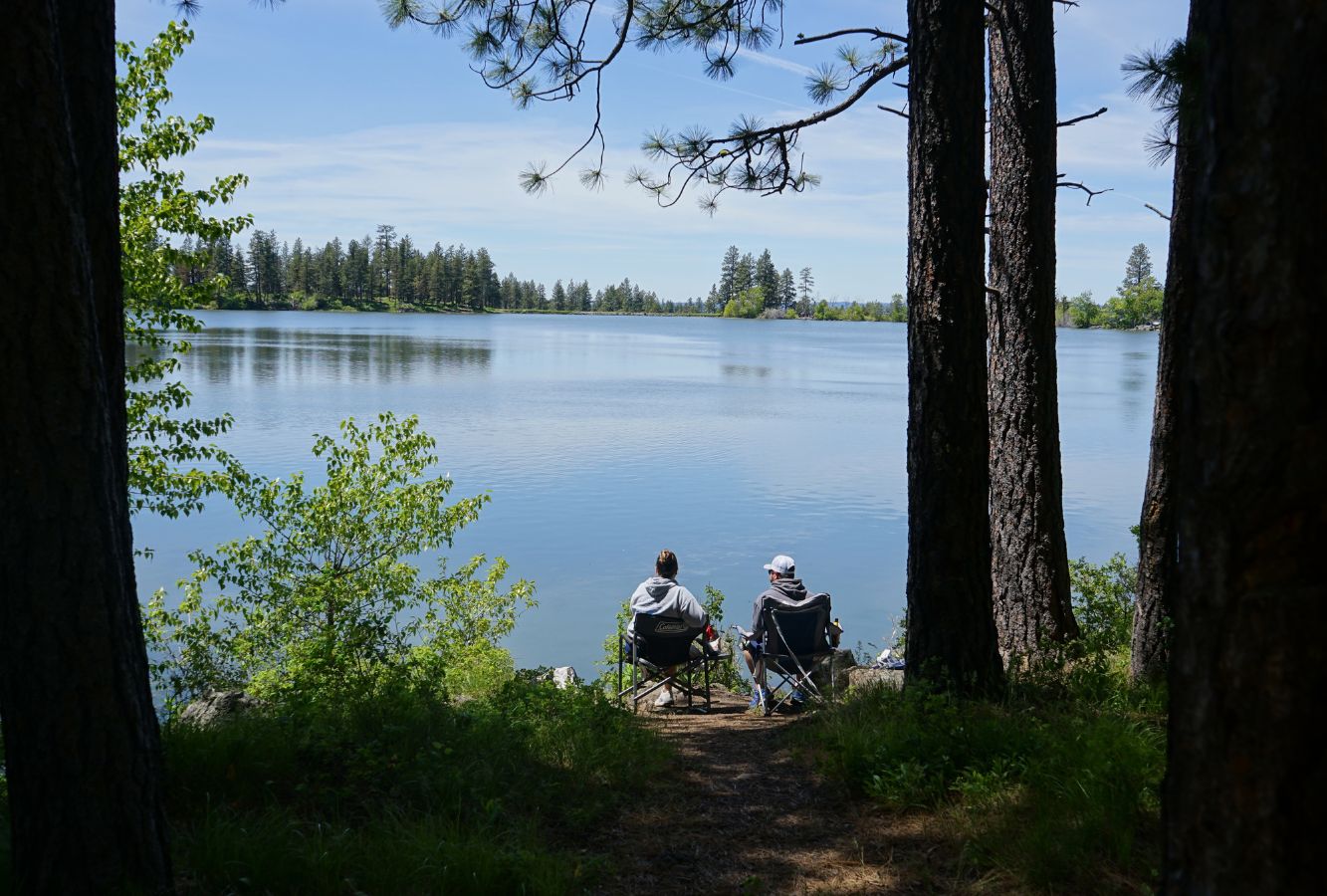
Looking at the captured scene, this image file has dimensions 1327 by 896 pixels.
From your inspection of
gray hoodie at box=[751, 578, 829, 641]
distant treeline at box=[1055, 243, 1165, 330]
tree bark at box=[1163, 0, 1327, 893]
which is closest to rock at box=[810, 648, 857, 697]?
gray hoodie at box=[751, 578, 829, 641]

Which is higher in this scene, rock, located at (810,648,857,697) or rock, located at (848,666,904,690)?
rock, located at (848,666,904,690)

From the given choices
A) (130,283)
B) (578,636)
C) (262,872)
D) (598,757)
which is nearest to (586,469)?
(578,636)

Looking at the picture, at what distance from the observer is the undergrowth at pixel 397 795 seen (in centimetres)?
271

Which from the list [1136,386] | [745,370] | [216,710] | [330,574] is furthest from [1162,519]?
[745,370]

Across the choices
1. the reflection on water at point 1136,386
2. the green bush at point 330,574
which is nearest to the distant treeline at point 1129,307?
the reflection on water at point 1136,386

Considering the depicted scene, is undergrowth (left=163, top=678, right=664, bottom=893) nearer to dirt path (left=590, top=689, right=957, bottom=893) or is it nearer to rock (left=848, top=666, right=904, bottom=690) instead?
dirt path (left=590, top=689, right=957, bottom=893)

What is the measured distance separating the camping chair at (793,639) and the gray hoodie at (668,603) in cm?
45

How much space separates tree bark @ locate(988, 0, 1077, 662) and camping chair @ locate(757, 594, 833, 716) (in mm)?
1410

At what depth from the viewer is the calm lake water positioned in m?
13.5

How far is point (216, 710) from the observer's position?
4848 millimetres

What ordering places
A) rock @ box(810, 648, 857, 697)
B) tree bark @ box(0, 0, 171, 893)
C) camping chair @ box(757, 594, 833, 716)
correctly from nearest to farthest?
tree bark @ box(0, 0, 171, 893) < camping chair @ box(757, 594, 833, 716) < rock @ box(810, 648, 857, 697)

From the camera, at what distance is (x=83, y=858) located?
2402 millimetres

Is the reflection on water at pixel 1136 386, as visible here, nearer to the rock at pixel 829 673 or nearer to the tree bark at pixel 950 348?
the rock at pixel 829 673

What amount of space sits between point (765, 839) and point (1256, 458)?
2413mm
